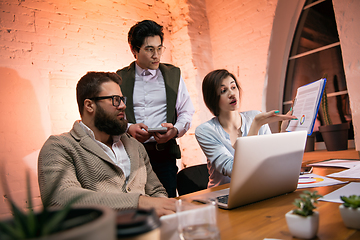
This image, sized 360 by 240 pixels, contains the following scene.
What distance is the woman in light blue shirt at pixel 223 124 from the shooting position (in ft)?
5.56

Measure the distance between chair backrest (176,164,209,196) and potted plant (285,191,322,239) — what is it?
105 centimetres

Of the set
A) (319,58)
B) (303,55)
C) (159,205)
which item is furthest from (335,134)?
(159,205)

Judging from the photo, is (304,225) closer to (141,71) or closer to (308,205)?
(308,205)

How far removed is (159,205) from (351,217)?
0.56 meters

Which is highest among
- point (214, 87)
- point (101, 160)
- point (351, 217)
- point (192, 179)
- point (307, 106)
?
point (214, 87)

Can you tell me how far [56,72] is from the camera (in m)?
2.90

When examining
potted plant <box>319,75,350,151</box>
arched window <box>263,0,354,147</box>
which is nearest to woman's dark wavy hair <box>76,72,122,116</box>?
potted plant <box>319,75,350,151</box>

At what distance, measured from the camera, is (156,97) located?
2.24 metres

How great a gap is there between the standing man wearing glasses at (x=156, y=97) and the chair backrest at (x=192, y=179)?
359 mm

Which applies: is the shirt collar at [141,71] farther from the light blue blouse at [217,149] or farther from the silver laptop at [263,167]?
the silver laptop at [263,167]

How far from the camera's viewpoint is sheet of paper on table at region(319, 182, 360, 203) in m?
0.87

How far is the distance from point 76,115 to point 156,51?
57.0 inches

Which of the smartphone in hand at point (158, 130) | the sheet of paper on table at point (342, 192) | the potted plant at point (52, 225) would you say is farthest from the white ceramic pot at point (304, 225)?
the smartphone in hand at point (158, 130)

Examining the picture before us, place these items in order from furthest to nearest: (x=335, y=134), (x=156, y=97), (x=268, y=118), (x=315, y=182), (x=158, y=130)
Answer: (x=335, y=134)
(x=156, y=97)
(x=158, y=130)
(x=268, y=118)
(x=315, y=182)
